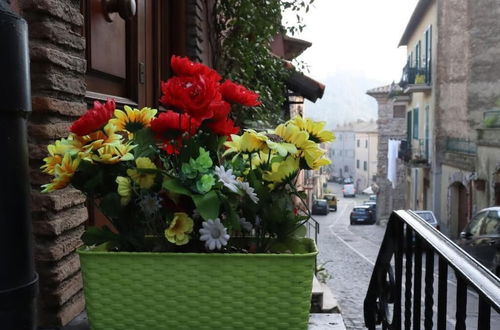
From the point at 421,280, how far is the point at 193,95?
113cm

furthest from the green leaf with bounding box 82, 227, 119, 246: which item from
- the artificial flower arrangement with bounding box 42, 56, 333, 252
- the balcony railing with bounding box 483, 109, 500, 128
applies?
the balcony railing with bounding box 483, 109, 500, 128

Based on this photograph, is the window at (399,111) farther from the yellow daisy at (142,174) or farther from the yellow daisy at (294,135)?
the yellow daisy at (142,174)

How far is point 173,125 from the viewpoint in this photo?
5.21ft

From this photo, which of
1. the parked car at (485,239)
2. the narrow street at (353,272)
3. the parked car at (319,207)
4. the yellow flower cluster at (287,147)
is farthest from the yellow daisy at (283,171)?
the parked car at (319,207)

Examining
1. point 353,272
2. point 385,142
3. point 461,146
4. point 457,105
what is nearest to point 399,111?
point 385,142

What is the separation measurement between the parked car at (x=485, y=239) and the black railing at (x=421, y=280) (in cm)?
712

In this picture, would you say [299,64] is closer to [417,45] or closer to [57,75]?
[57,75]

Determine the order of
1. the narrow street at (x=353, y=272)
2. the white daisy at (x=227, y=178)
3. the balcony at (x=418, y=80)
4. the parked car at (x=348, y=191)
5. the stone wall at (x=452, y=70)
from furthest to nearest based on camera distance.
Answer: the parked car at (x=348, y=191) → the balcony at (x=418, y=80) → the stone wall at (x=452, y=70) → the narrow street at (x=353, y=272) → the white daisy at (x=227, y=178)

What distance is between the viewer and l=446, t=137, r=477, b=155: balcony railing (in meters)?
18.8

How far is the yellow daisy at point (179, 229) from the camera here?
158 cm

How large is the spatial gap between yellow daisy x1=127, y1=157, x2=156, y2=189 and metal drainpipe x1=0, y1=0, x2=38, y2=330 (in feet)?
0.99

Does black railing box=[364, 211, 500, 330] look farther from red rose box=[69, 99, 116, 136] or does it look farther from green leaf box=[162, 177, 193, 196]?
red rose box=[69, 99, 116, 136]

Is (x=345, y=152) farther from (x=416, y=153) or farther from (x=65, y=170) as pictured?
→ (x=65, y=170)

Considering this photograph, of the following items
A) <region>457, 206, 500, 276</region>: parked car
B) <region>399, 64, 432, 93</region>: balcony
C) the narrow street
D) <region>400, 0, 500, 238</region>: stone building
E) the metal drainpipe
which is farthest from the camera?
<region>399, 64, 432, 93</region>: balcony
